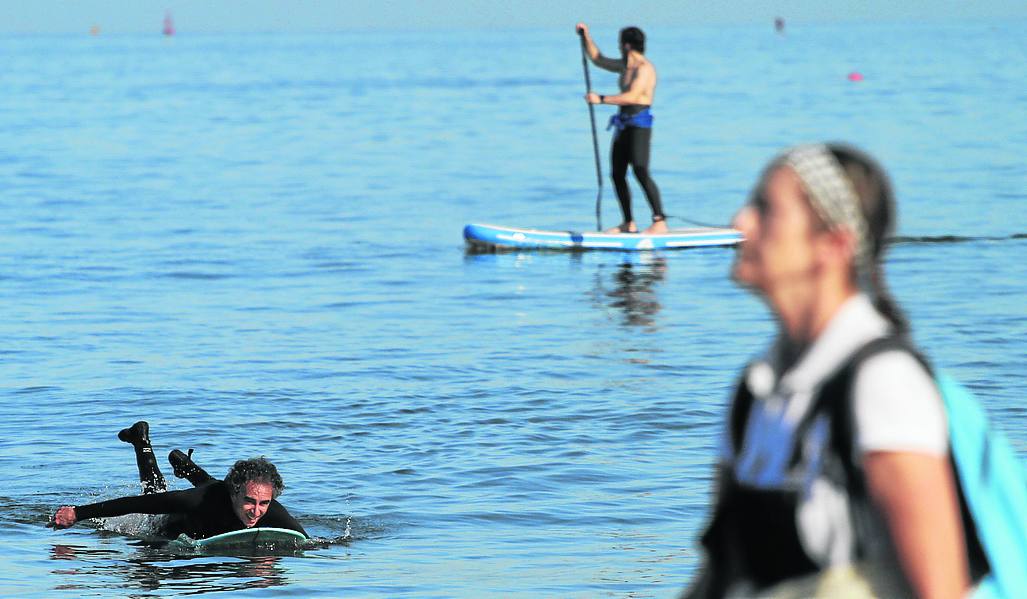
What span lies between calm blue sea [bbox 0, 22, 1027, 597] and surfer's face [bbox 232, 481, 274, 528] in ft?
0.71

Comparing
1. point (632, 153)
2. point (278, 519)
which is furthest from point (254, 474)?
point (632, 153)

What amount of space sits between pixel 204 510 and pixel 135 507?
431mm

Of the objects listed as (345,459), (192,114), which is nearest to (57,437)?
(345,459)

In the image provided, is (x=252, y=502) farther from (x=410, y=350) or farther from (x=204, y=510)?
(x=410, y=350)

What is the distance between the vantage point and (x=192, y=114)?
5700cm

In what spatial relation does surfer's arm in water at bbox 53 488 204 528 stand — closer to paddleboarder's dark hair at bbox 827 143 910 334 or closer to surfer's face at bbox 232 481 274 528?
surfer's face at bbox 232 481 274 528

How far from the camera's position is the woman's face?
259cm

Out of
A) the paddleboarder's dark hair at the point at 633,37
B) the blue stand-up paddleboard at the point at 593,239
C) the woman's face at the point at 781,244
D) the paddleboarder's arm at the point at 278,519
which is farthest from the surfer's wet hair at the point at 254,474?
the blue stand-up paddleboard at the point at 593,239

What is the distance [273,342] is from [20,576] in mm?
6381

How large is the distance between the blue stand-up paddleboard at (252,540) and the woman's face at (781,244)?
6.02 meters

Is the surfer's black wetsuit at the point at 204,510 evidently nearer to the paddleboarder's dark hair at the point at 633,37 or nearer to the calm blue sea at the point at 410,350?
the calm blue sea at the point at 410,350

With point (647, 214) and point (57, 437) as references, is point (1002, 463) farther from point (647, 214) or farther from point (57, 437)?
point (647, 214)

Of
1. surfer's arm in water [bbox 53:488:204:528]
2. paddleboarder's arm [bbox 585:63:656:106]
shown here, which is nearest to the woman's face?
surfer's arm in water [bbox 53:488:204:528]

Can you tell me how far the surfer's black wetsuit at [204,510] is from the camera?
27.6 feet
